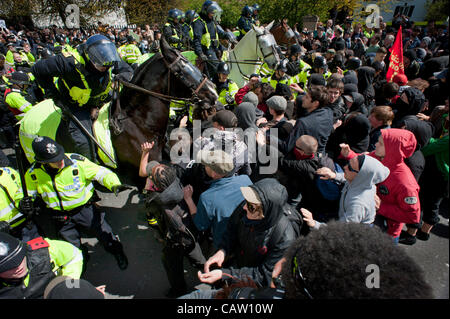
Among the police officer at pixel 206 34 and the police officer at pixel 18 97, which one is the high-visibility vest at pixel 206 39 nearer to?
the police officer at pixel 206 34

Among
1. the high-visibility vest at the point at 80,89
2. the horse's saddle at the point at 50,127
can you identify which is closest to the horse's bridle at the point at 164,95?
the horse's saddle at the point at 50,127

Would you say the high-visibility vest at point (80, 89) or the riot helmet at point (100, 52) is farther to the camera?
the high-visibility vest at point (80, 89)

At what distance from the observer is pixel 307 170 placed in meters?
2.87

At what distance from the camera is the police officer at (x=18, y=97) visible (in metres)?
4.88

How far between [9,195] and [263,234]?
109 inches

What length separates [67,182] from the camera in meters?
2.74

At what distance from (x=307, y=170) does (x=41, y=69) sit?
3.72 metres

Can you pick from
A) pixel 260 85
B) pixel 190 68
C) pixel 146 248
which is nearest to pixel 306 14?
pixel 260 85

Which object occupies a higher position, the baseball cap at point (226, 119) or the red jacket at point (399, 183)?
the baseball cap at point (226, 119)

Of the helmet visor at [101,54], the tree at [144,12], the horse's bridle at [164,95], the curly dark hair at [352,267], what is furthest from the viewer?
the tree at [144,12]

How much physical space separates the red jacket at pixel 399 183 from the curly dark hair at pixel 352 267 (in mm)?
2216

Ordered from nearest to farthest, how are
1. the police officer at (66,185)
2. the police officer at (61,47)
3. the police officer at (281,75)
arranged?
the police officer at (66,185)
the police officer at (281,75)
the police officer at (61,47)

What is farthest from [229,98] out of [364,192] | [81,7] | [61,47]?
[81,7]
